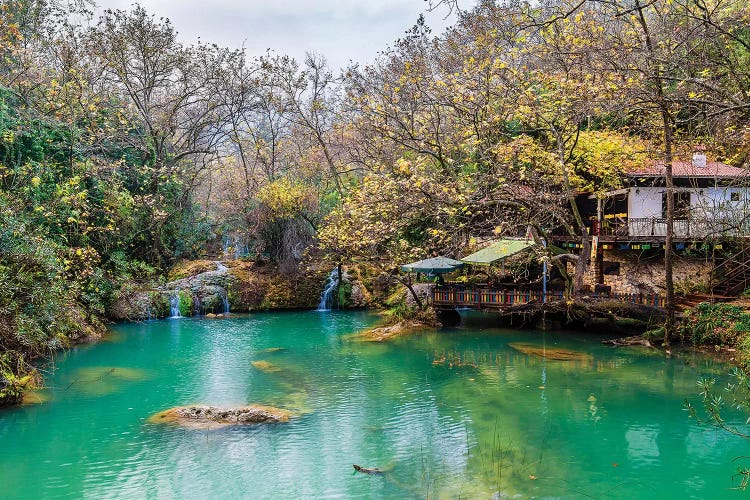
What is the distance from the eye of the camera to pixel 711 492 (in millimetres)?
8414

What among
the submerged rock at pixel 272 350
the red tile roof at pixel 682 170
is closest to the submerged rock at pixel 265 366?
the submerged rock at pixel 272 350

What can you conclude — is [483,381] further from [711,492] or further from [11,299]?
[11,299]

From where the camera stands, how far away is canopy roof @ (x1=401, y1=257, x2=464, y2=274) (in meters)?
19.7

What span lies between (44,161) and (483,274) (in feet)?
55.7

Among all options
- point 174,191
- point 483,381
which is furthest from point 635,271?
point 174,191

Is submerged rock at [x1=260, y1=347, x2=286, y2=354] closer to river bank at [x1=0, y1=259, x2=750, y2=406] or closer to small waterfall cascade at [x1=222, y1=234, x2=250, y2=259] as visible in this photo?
river bank at [x1=0, y1=259, x2=750, y2=406]

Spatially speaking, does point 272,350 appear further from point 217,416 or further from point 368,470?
point 368,470

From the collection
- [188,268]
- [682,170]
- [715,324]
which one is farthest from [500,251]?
[188,268]

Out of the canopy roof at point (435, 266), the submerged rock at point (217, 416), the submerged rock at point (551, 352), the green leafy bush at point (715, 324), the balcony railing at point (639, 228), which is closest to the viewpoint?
the submerged rock at point (217, 416)

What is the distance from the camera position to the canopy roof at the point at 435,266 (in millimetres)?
19672

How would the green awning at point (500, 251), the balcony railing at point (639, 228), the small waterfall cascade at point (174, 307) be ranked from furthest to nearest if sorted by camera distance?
the small waterfall cascade at point (174, 307), the balcony railing at point (639, 228), the green awning at point (500, 251)

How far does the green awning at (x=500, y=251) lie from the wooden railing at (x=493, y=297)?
1.25 metres

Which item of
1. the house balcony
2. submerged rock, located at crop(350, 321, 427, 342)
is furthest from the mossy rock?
the house balcony

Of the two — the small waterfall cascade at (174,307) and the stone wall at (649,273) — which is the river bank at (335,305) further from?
the stone wall at (649,273)
